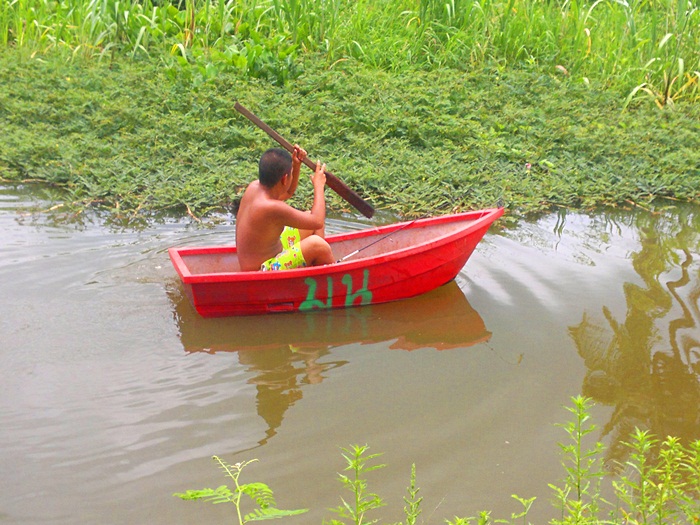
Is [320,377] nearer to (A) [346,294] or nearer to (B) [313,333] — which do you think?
(B) [313,333]

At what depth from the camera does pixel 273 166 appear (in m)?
5.00

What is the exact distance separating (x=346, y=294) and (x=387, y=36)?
18.5 feet

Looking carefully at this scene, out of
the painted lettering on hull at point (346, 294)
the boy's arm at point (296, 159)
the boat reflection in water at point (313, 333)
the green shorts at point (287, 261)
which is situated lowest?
the boat reflection in water at point (313, 333)

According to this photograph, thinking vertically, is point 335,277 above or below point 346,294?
above

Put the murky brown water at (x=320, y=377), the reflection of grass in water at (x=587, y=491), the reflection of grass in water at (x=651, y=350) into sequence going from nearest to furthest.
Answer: the reflection of grass in water at (x=587, y=491) → the murky brown water at (x=320, y=377) → the reflection of grass in water at (x=651, y=350)

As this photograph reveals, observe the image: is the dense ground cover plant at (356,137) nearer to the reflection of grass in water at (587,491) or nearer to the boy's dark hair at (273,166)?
the boy's dark hair at (273,166)

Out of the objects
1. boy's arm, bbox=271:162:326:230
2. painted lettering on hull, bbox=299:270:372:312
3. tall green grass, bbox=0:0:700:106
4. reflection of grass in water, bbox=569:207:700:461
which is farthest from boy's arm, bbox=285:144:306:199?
tall green grass, bbox=0:0:700:106

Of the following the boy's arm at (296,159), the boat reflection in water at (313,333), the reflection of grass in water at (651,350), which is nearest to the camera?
the reflection of grass in water at (651,350)

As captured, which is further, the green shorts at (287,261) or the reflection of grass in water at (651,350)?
the green shorts at (287,261)

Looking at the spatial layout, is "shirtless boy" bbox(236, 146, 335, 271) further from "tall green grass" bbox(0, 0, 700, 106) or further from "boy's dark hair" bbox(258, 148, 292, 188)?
"tall green grass" bbox(0, 0, 700, 106)

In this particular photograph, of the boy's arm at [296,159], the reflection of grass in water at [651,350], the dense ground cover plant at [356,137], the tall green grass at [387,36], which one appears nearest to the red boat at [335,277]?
the boy's arm at [296,159]

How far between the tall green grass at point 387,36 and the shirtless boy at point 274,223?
406 cm

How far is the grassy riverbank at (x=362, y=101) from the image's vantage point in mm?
7305

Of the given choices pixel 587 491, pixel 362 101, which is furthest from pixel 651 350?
pixel 362 101
